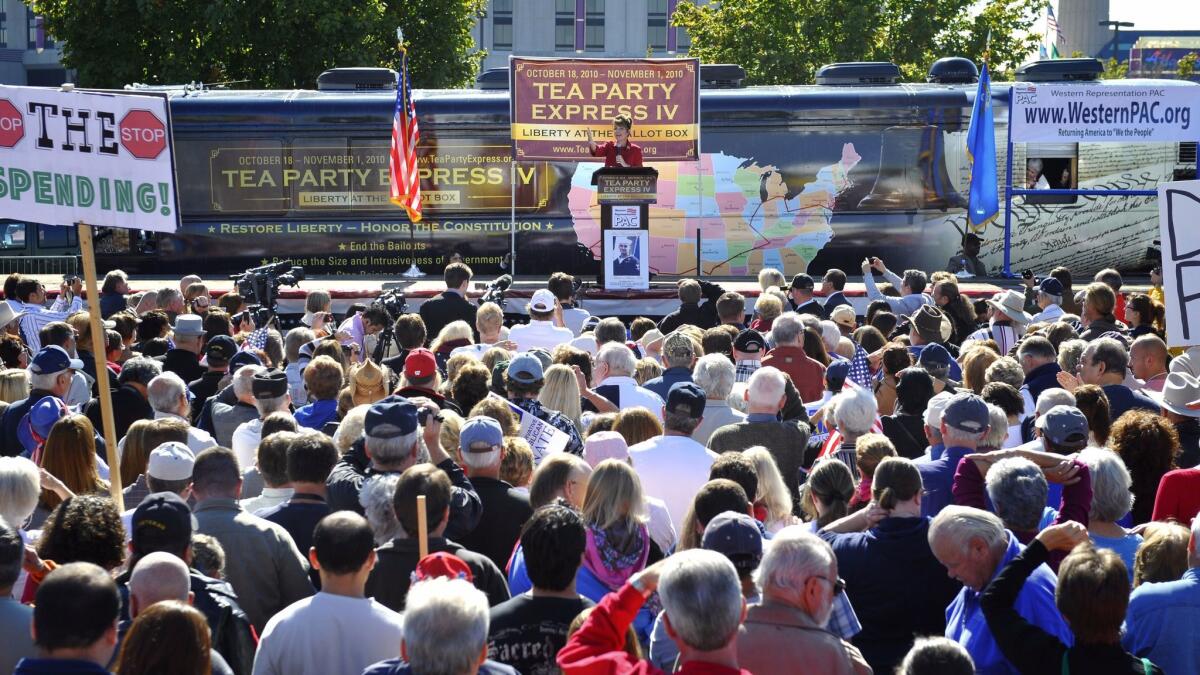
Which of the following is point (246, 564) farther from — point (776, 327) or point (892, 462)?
point (776, 327)

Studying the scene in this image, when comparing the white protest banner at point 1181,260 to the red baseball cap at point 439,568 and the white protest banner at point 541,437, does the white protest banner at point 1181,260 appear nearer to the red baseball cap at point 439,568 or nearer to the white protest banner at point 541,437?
the white protest banner at point 541,437

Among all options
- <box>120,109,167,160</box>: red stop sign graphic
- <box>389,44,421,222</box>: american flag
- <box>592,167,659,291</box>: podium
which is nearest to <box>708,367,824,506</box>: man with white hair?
<box>120,109,167,160</box>: red stop sign graphic

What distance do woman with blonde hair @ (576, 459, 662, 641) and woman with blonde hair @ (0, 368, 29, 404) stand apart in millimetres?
4735

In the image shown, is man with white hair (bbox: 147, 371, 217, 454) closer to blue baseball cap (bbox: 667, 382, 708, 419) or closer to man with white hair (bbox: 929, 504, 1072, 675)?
blue baseball cap (bbox: 667, 382, 708, 419)

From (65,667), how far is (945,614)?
2.91 metres

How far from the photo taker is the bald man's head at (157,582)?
13.7 ft

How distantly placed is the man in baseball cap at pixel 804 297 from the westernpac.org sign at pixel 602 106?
672 centimetres

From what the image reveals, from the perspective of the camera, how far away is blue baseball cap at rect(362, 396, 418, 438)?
5746mm

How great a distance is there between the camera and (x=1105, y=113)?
63.0 feet

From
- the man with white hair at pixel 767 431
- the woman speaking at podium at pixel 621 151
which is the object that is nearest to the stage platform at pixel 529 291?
the woman speaking at podium at pixel 621 151

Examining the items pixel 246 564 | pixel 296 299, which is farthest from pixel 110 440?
pixel 296 299

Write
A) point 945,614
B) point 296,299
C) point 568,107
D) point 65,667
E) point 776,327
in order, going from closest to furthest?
point 65,667, point 945,614, point 776,327, point 296,299, point 568,107

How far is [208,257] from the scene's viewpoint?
67.0 ft

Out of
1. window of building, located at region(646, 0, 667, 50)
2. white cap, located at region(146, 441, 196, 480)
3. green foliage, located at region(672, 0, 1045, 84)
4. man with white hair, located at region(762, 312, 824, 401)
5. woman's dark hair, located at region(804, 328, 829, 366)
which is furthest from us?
window of building, located at region(646, 0, 667, 50)
